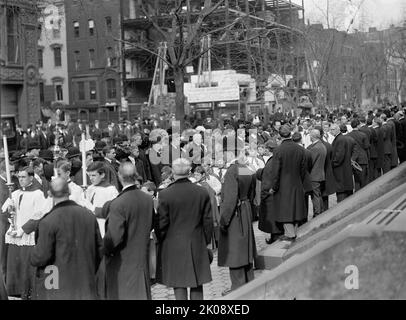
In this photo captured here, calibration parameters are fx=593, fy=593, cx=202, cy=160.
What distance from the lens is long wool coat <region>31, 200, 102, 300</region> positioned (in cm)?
576

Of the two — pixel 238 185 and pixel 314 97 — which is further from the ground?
pixel 314 97

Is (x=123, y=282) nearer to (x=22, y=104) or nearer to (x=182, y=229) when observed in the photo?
(x=182, y=229)

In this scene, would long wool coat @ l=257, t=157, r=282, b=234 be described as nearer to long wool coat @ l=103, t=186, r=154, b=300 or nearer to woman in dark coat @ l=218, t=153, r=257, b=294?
woman in dark coat @ l=218, t=153, r=257, b=294

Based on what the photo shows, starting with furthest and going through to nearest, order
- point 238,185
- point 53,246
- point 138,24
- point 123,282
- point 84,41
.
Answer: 1. point 84,41
2. point 138,24
3. point 238,185
4. point 123,282
5. point 53,246

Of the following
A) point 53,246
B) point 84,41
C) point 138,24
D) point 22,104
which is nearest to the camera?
point 53,246

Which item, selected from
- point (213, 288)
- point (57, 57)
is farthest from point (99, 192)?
point (57, 57)

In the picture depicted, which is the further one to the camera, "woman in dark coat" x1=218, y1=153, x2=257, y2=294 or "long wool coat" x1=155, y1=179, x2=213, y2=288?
"woman in dark coat" x1=218, y1=153, x2=257, y2=294

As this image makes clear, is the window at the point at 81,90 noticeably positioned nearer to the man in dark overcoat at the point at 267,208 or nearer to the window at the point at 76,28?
the window at the point at 76,28

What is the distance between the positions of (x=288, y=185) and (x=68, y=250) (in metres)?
4.65

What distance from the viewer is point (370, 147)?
1473 centimetres

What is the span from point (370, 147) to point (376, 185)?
14.6 feet

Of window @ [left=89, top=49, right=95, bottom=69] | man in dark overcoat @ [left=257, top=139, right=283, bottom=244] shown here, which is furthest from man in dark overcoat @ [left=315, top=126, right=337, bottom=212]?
window @ [left=89, top=49, right=95, bottom=69]

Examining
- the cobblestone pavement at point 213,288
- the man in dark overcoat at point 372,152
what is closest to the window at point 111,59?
the man in dark overcoat at point 372,152
